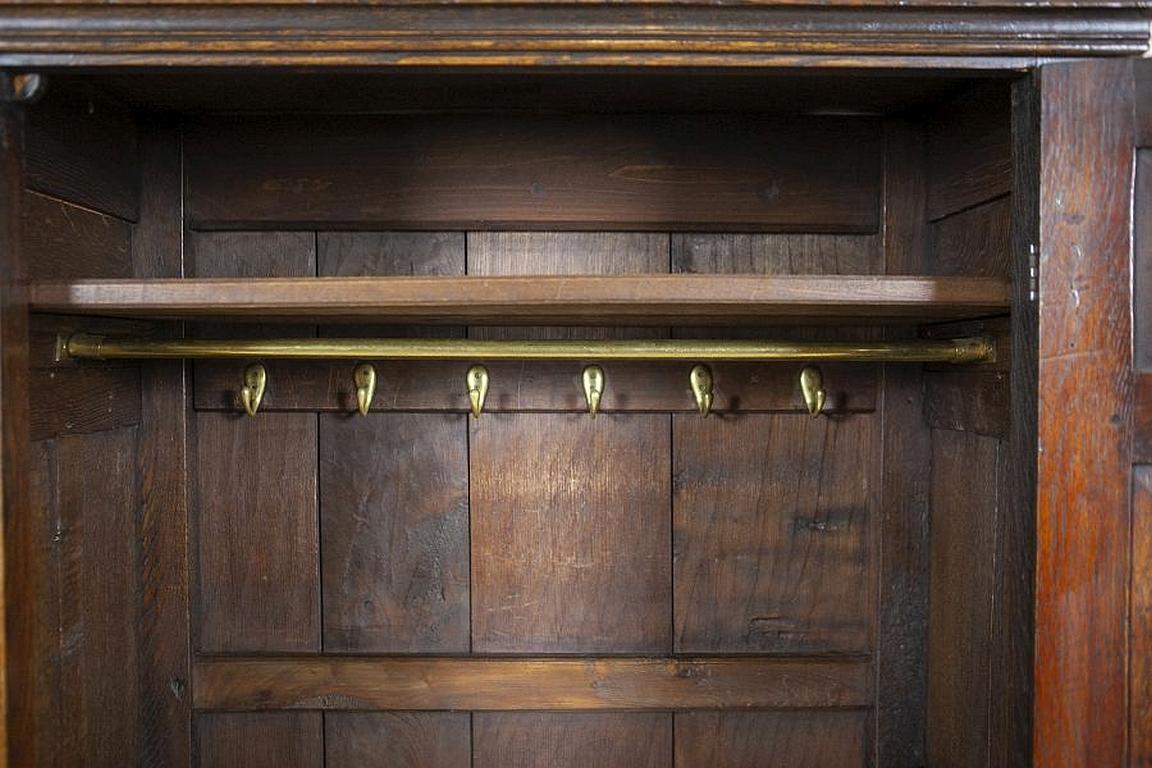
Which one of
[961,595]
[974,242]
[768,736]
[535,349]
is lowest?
[768,736]

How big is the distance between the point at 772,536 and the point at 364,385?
1.78ft

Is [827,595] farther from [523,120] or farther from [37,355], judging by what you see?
[37,355]

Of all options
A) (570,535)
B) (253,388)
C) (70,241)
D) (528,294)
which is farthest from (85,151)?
(570,535)

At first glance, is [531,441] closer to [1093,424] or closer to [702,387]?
[702,387]

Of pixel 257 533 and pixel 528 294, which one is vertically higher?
pixel 528 294

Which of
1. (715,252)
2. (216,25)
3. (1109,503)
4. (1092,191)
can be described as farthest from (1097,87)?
(216,25)

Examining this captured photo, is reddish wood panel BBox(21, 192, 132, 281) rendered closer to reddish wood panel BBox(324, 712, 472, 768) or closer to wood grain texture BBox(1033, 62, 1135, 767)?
reddish wood panel BBox(324, 712, 472, 768)

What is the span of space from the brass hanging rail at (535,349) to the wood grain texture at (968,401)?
0.12 feet

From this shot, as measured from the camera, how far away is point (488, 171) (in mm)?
1082

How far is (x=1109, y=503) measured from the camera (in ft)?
2.43

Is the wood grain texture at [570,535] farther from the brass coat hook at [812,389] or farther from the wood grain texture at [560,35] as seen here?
the wood grain texture at [560,35]

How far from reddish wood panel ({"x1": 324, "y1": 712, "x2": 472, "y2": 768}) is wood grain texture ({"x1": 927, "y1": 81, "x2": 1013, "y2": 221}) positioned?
86 cm

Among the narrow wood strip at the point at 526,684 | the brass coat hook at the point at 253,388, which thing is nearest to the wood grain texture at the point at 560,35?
the brass coat hook at the point at 253,388

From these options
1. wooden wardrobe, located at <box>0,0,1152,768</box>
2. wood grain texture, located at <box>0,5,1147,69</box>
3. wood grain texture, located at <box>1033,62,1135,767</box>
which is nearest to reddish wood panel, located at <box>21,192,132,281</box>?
wooden wardrobe, located at <box>0,0,1152,768</box>
